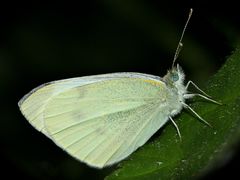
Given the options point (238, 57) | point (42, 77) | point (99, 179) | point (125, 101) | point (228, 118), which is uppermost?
point (238, 57)

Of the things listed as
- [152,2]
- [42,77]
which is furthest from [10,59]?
[152,2]

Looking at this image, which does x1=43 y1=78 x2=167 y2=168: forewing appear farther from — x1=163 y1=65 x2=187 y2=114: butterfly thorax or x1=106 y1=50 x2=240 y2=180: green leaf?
x1=106 y1=50 x2=240 y2=180: green leaf

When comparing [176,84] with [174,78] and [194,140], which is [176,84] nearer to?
[174,78]

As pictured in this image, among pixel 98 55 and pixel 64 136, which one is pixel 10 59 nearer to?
pixel 98 55

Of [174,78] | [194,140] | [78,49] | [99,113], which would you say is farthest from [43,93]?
[78,49]

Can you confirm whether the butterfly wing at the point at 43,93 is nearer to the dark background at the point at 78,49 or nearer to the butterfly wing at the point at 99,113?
the butterfly wing at the point at 99,113

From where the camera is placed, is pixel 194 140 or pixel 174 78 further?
pixel 174 78

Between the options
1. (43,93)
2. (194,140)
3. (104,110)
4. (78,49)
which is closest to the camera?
(194,140)

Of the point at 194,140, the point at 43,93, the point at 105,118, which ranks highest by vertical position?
the point at 194,140
